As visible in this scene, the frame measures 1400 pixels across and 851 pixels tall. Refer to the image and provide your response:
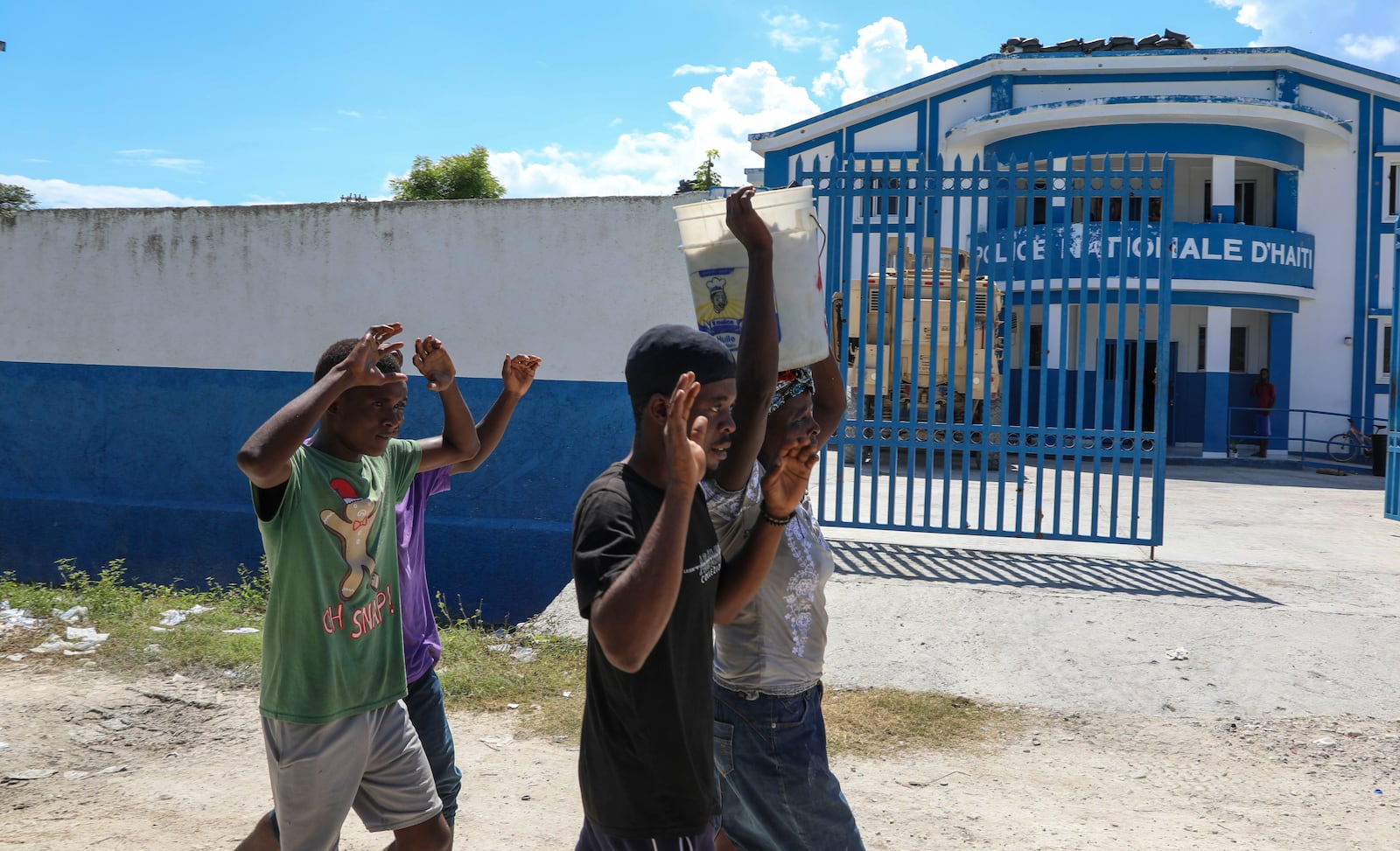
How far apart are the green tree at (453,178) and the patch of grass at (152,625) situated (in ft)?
84.5

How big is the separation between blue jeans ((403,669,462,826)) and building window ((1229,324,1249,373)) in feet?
64.4

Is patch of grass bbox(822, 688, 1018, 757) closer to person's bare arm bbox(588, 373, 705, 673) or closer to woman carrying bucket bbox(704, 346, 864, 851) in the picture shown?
woman carrying bucket bbox(704, 346, 864, 851)

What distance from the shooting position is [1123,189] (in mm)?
6191

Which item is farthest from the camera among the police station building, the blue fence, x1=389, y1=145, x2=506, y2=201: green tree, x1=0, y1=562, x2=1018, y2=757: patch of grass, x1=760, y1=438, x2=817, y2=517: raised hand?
x1=389, y1=145, x2=506, y2=201: green tree

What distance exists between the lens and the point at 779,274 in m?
2.52

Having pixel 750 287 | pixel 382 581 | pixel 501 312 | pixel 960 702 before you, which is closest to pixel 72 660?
pixel 501 312

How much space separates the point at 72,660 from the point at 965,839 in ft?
14.4

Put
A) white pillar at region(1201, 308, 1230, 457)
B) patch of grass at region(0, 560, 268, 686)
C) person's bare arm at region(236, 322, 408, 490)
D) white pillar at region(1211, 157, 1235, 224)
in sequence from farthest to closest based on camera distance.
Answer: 1. white pillar at region(1211, 157, 1235, 224)
2. white pillar at region(1201, 308, 1230, 457)
3. patch of grass at region(0, 560, 268, 686)
4. person's bare arm at region(236, 322, 408, 490)

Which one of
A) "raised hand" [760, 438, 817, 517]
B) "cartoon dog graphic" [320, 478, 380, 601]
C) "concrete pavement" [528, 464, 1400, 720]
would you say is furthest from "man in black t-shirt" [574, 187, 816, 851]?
"concrete pavement" [528, 464, 1400, 720]

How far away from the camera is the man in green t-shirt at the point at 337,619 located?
2186 millimetres

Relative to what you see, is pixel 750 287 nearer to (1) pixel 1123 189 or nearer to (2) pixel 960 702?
(2) pixel 960 702

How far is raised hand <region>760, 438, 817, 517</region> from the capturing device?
6.46ft

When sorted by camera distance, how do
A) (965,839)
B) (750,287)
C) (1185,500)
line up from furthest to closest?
(1185,500) → (965,839) → (750,287)

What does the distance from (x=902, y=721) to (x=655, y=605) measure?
3018 millimetres
